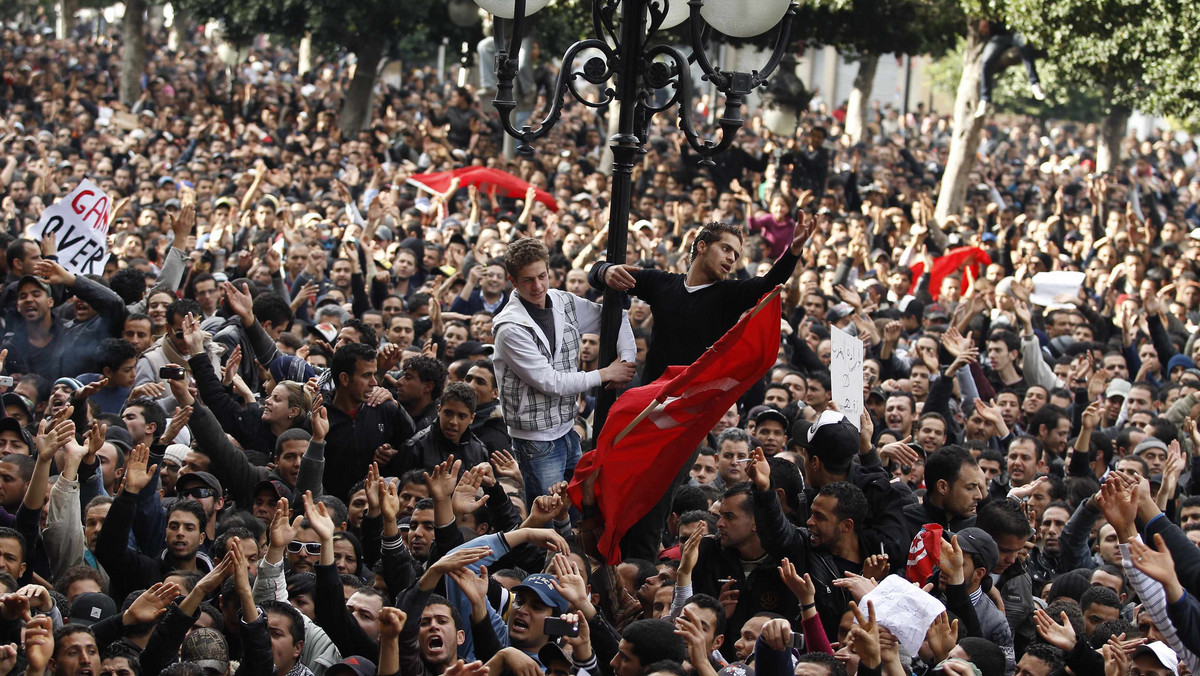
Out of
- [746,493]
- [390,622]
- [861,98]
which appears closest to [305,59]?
[861,98]

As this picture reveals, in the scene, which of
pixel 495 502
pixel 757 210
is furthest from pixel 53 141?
pixel 495 502

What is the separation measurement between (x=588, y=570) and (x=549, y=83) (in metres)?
20.0

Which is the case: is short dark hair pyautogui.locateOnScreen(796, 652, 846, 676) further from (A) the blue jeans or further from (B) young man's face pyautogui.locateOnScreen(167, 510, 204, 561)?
(B) young man's face pyautogui.locateOnScreen(167, 510, 204, 561)


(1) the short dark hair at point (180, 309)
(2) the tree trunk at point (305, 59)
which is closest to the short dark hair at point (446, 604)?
(1) the short dark hair at point (180, 309)

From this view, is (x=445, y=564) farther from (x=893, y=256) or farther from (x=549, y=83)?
(x=549, y=83)

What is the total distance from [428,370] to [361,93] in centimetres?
1846

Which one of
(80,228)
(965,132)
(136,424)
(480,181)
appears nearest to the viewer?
(136,424)

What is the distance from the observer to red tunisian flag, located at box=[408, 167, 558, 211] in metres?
17.7

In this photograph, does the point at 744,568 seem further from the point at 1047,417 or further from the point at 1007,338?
the point at 1007,338

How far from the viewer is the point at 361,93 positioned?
2606 cm

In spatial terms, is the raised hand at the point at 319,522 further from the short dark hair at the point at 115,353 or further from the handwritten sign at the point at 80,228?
the handwritten sign at the point at 80,228

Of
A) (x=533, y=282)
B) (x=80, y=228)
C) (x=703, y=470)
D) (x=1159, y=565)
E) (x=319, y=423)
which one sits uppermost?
(x=533, y=282)

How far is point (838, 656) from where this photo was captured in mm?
5484

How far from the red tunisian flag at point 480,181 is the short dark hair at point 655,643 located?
40.3 feet
